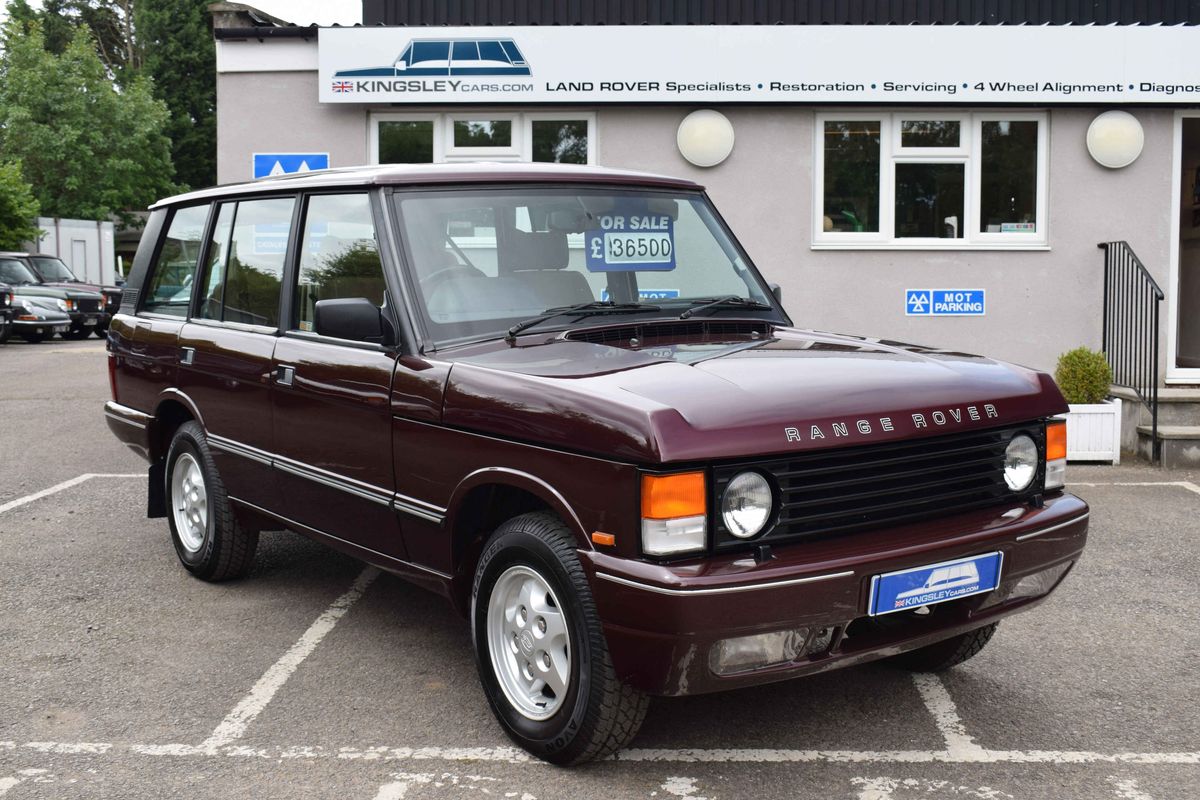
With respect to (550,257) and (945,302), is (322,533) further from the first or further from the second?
(945,302)

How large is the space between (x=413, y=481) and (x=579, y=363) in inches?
30.2

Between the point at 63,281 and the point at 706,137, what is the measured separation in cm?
2192

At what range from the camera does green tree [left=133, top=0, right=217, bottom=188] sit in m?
57.9

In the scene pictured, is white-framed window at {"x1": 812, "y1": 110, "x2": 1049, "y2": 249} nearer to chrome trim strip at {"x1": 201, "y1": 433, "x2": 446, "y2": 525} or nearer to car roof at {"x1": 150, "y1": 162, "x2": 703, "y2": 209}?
A: car roof at {"x1": 150, "y1": 162, "x2": 703, "y2": 209}

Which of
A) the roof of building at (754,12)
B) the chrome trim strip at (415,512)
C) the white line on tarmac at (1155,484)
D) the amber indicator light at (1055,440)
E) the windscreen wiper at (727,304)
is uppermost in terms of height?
the roof of building at (754,12)

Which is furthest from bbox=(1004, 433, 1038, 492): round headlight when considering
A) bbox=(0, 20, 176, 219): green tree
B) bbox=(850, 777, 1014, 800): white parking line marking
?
bbox=(0, 20, 176, 219): green tree

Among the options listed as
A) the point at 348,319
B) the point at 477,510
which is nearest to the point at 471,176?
the point at 348,319

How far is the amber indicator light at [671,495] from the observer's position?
334 centimetres

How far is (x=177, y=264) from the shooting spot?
20.8 ft

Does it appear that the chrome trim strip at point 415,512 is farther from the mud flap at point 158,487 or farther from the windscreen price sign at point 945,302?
the windscreen price sign at point 945,302

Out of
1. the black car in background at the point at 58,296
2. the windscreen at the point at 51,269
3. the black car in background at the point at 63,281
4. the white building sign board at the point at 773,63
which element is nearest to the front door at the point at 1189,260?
the white building sign board at the point at 773,63

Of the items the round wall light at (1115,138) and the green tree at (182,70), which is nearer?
the round wall light at (1115,138)

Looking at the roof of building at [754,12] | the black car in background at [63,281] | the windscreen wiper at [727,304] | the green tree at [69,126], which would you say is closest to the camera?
the windscreen wiper at [727,304]

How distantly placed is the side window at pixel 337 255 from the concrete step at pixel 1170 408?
24.2 feet
